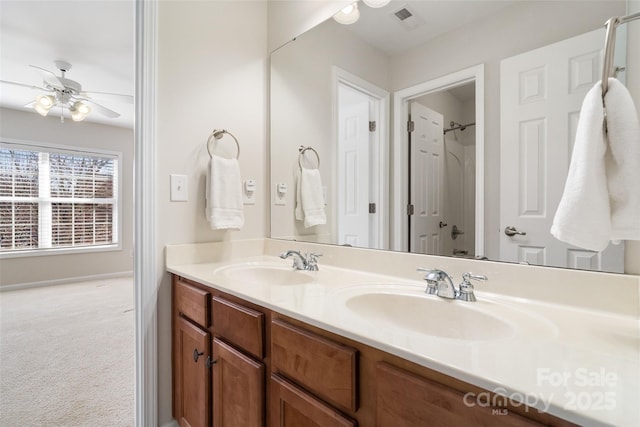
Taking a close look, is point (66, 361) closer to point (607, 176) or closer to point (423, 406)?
point (423, 406)

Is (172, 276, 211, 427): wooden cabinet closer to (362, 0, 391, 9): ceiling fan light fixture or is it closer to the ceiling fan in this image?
(362, 0, 391, 9): ceiling fan light fixture

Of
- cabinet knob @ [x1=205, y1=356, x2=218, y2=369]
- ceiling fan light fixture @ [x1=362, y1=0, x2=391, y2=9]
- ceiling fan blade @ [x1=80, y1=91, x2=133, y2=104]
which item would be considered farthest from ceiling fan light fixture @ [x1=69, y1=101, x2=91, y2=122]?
cabinet knob @ [x1=205, y1=356, x2=218, y2=369]

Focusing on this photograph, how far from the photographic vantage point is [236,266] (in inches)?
57.8

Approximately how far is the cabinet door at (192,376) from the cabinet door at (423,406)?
0.79 m

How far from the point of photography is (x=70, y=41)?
2.58 m

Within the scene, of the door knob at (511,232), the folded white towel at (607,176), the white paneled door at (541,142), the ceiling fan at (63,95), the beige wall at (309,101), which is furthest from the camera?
the ceiling fan at (63,95)

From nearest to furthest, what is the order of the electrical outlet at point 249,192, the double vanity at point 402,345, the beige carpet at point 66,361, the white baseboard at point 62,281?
the double vanity at point 402,345, the beige carpet at point 66,361, the electrical outlet at point 249,192, the white baseboard at point 62,281

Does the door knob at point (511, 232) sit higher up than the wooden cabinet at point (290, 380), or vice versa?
the door knob at point (511, 232)

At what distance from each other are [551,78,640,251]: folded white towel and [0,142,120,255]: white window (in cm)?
570

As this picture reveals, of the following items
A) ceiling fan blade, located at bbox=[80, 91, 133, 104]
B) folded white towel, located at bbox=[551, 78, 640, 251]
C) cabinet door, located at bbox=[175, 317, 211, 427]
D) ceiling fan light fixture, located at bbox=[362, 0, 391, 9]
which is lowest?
cabinet door, located at bbox=[175, 317, 211, 427]

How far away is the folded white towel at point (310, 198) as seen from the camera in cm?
165

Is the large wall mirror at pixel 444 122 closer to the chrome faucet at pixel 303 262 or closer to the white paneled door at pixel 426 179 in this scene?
the white paneled door at pixel 426 179

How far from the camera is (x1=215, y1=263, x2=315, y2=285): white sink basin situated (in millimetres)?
1371

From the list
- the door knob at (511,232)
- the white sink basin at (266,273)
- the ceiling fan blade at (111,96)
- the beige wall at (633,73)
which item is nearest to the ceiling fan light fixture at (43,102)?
the ceiling fan blade at (111,96)
